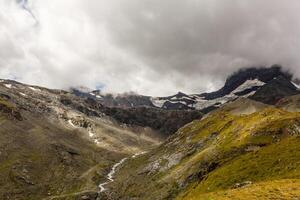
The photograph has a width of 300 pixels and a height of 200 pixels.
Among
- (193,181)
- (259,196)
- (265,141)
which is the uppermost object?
(265,141)

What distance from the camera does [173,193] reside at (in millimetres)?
193875

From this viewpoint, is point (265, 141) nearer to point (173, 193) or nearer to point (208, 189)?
point (173, 193)

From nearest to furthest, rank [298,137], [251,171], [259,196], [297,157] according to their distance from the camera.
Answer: [259,196], [297,157], [251,171], [298,137]

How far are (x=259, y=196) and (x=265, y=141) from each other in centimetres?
14800

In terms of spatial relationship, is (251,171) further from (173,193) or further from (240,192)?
(240,192)

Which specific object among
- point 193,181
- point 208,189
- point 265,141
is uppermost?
point 265,141

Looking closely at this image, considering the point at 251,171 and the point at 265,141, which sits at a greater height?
the point at 265,141

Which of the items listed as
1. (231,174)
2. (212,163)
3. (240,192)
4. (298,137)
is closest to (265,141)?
(212,163)

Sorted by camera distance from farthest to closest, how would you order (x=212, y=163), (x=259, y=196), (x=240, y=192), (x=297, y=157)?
(x=212, y=163) < (x=297, y=157) < (x=240, y=192) < (x=259, y=196)

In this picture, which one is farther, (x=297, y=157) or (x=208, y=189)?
(x=208, y=189)

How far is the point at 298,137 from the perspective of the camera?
156 meters

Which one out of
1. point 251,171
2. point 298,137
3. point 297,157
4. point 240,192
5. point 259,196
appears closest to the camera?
point 259,196

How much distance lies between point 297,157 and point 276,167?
6.90 meters

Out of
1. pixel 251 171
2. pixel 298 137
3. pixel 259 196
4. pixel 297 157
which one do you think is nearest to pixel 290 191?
pixel 259 196
